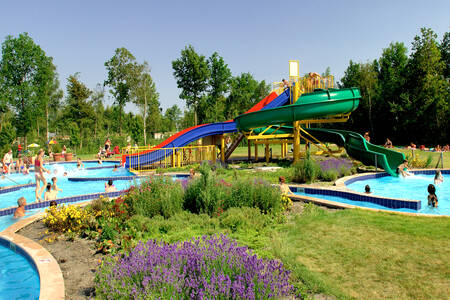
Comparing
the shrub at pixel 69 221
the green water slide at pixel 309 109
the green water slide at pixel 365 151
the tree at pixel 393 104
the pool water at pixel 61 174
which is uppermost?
the tree at pixel 393 104

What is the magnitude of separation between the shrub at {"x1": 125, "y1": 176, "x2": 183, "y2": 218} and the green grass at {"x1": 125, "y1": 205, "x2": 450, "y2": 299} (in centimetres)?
40

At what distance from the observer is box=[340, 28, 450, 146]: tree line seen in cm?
3114

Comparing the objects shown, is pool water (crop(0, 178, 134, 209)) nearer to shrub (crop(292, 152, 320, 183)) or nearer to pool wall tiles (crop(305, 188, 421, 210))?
shrub (crop(292, 152, 320, 183))

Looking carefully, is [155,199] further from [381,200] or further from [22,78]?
[22,78]

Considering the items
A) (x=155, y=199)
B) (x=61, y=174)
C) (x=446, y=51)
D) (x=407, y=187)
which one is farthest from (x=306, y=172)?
(x=446, y=51)

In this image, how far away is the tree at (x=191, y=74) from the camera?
146 feet

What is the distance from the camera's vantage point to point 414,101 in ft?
106

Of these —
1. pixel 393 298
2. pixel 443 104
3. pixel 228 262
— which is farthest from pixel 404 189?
pixel 443 104

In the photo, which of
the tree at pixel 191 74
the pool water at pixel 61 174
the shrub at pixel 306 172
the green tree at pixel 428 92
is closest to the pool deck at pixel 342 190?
the shrub at pixel 306 172

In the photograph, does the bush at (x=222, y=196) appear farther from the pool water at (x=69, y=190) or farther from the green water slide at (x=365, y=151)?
the green water slide at (x=365, y=151)

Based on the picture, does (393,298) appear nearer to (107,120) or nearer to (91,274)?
(91,274)

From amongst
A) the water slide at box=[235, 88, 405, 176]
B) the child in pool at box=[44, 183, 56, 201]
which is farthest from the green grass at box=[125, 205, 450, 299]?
the water slide at box=[235, 88, 405, 176]

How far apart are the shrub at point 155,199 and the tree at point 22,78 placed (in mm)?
35992

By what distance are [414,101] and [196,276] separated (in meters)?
35.7
